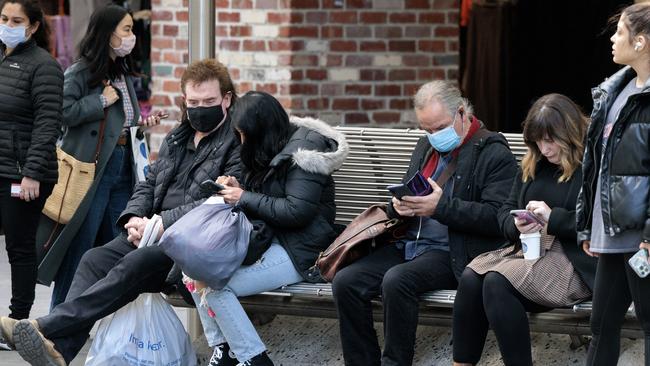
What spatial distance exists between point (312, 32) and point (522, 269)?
3480mm

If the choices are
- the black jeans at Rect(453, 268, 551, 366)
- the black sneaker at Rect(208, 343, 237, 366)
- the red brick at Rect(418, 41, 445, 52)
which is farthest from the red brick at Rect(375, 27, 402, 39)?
the black jeans at Rect(453, 268, 551, 366)

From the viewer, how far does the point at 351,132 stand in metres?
6.93

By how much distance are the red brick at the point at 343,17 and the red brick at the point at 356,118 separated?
0.58m

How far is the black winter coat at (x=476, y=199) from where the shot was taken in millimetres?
5867

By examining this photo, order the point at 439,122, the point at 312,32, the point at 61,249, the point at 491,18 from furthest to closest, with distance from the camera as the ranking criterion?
the point at 491,18 → the point at 312,32 → the point at 61,249 → the point at 439,122

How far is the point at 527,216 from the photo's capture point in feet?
18.3

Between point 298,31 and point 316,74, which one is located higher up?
point 298,31

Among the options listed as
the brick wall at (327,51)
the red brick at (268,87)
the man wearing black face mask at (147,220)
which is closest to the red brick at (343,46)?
the brick wall at (327,51)

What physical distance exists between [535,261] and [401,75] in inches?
139

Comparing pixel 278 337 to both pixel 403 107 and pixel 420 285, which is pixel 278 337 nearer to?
pixel 420 285

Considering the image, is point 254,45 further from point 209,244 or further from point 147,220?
point 209,244

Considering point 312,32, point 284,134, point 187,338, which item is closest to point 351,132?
point 284,134

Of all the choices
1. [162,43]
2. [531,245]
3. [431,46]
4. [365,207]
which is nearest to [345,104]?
[431,46]

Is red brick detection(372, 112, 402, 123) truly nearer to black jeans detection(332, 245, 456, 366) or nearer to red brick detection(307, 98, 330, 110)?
red brick detection(307, 98, 330, 110)
